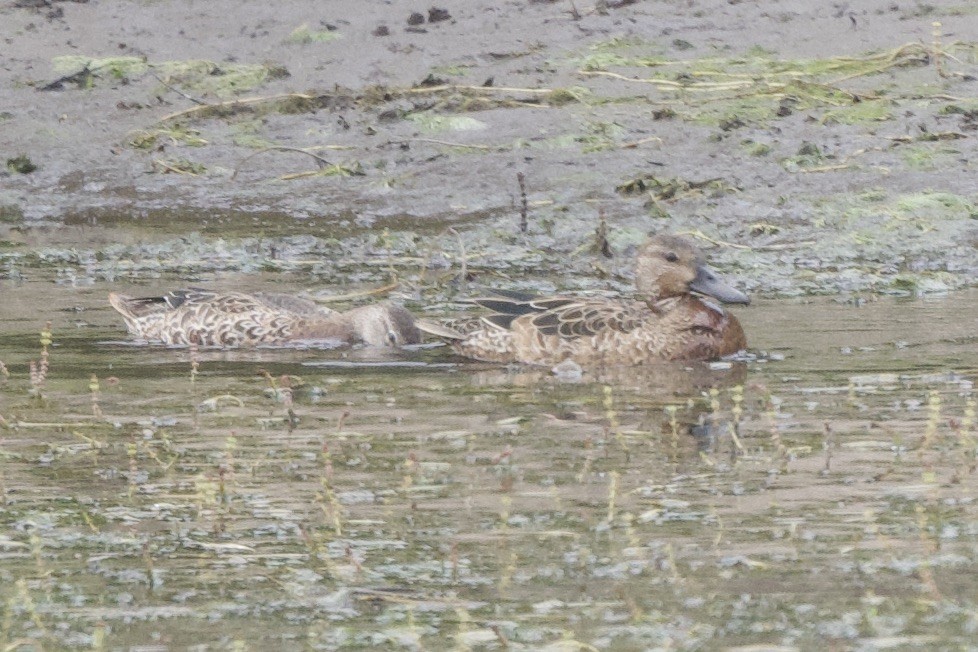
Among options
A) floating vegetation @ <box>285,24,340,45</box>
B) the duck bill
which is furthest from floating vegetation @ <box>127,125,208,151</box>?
the duck bill

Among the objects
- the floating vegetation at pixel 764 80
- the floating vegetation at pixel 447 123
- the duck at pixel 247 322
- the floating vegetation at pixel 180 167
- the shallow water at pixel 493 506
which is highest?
the floating vegetation at pixel 764 80

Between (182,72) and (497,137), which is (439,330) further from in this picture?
(182,72)

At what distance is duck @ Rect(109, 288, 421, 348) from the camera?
36.7 ft

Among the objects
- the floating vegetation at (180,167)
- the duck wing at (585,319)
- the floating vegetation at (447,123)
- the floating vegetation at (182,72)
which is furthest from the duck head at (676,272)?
the floating vegetation at (182,72)

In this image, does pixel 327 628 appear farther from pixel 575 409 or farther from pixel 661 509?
pixel 575 409

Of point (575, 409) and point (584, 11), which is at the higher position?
point (584, 11)

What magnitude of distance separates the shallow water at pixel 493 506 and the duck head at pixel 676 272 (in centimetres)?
70

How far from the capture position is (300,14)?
727 inches

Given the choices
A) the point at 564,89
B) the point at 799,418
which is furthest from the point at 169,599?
the point at 564,89

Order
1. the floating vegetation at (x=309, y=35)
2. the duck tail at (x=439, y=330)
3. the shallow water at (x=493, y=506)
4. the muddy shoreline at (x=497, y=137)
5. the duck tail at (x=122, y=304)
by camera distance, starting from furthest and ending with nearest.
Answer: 1. the floating vegetation at (x=309, y=35)
2. the muddy shoreline at (x=497, y=137)
3. the duck tail at (x=122, y=304)
4. the duck tail at (x=439, y=330)
5. the shallow water at (x=493, y=506)

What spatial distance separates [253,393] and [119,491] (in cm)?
215

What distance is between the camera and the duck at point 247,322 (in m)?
11.2

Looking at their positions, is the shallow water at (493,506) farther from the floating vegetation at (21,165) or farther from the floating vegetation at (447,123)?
the floating vegetation at (21,165)

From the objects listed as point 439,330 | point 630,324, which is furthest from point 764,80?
point 630,324
